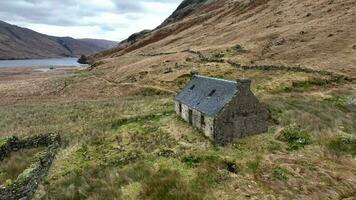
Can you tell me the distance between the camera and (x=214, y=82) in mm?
32625

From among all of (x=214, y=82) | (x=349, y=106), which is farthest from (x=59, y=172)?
(x=349, y=106)

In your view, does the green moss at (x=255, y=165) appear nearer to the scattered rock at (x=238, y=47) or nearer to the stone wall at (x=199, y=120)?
the stone wall at (x=199, y=120)

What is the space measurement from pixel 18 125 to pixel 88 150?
14795mm

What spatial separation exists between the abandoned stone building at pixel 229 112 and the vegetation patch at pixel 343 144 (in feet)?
16.3

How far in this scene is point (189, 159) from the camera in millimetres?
24047

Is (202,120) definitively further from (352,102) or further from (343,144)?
(352,102)

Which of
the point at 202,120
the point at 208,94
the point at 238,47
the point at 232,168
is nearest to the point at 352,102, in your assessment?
the point at 208,94

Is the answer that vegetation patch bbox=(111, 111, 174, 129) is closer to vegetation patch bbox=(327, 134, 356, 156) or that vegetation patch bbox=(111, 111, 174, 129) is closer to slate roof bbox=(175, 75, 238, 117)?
slate roof bbox=(175, 75, 238, 117)

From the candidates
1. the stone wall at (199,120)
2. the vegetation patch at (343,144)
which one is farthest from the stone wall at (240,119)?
the vegetation patch at (343,144)

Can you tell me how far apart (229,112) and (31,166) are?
43.8 feet

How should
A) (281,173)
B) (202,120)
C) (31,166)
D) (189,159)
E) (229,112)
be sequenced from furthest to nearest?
1. (202,120)
2. (229,112)
3. (189,159)
4. (31,166)
5. (281,173)

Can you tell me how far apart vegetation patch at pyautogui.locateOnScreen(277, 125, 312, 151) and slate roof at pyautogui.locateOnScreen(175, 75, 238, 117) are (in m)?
4.50

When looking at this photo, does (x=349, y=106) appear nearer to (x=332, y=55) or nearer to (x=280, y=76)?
(x=280, y=76)

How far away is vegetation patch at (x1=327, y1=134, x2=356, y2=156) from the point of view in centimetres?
2555
